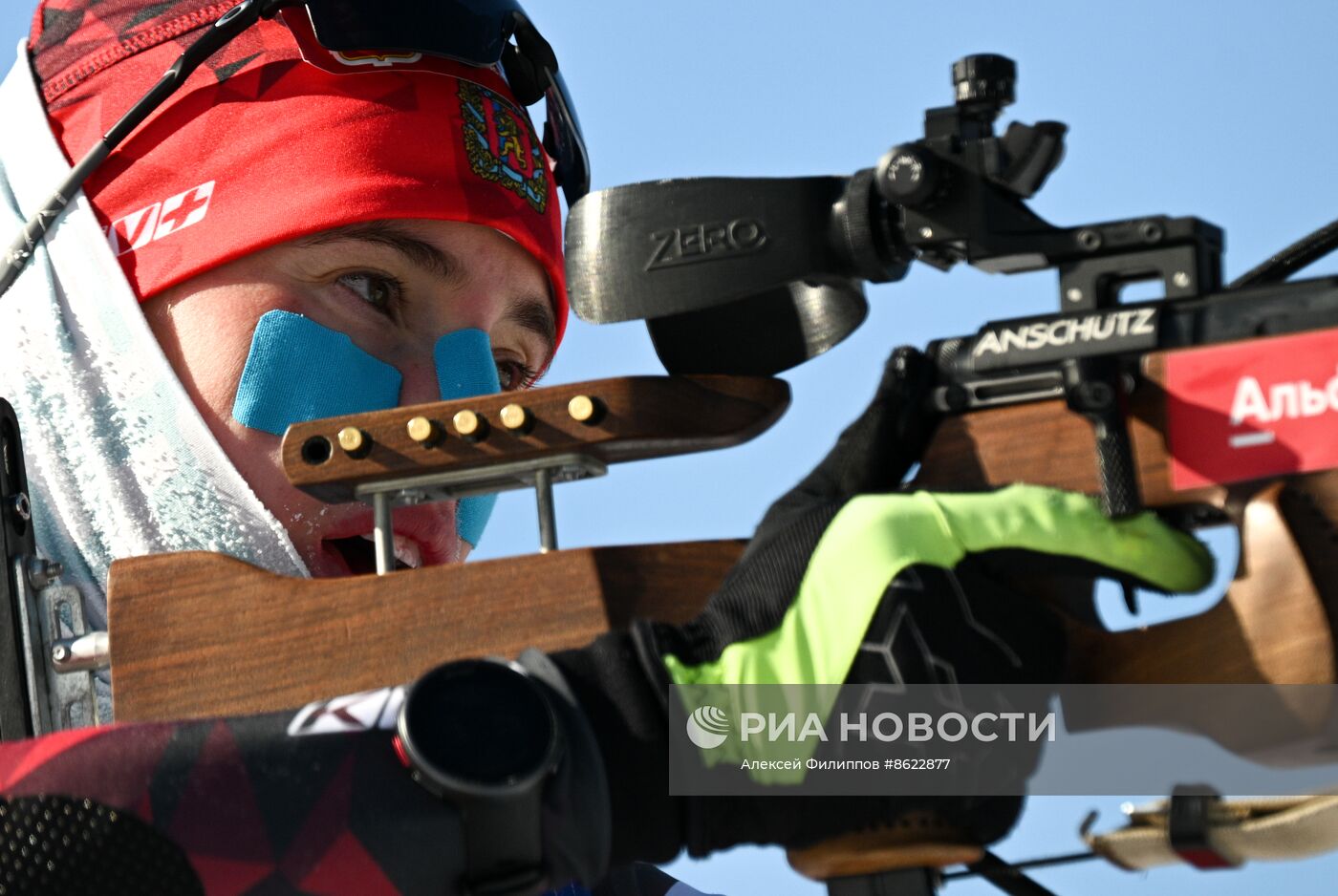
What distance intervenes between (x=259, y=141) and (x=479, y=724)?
1497mm

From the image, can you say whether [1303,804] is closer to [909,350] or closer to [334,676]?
[909,350]

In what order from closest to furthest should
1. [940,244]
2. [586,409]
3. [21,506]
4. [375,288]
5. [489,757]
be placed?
[489,757] < [940,244] < [586,409] < [21,506] < [375,288]

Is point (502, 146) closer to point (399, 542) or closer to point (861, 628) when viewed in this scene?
point (399, 542)

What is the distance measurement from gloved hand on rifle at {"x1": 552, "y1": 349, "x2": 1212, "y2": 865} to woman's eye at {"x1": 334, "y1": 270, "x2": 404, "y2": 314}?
1206mm

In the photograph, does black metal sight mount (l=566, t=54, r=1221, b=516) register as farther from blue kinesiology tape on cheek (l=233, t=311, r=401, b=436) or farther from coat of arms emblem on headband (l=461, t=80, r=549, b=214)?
coat of arms emblem on headband (l=461, t=80, r=549, b=214)

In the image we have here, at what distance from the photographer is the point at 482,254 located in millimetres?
2955

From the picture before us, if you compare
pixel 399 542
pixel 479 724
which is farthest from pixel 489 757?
pixel 399 542

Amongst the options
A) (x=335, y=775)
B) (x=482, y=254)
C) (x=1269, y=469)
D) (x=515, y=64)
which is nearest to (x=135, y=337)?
(x=482, y=254)

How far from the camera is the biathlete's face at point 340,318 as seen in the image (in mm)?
2709

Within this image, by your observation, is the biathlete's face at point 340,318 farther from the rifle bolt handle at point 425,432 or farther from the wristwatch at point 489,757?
the wristwatch at point 489,757

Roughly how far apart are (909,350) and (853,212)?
153mm

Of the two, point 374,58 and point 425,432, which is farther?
point 374,58

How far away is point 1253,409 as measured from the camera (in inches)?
66.0

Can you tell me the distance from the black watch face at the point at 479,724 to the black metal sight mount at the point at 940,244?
0.47 m
